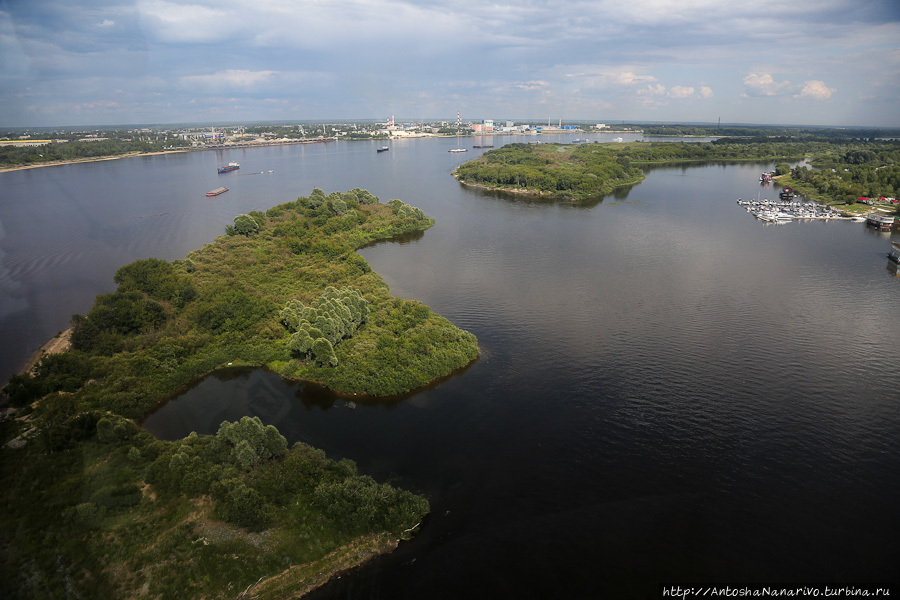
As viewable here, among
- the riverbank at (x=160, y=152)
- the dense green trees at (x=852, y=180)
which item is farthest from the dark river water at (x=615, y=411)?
the riverbank at (x=160, y=152)

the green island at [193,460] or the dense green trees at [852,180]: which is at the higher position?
the dense green trees at [852,180]

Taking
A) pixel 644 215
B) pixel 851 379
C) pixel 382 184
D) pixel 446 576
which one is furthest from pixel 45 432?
pixel 382 184

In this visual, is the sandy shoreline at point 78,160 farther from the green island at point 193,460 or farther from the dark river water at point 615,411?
the green island at point 193,460

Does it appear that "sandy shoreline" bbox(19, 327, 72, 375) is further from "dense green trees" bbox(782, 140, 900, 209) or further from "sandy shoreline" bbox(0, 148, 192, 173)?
"dense green trees" bbox(782, 140, 900, 209)

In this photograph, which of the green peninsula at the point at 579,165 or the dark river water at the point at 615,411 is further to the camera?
the green peninsula at the point at 579,165

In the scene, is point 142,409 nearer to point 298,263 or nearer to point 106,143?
point 298,263
